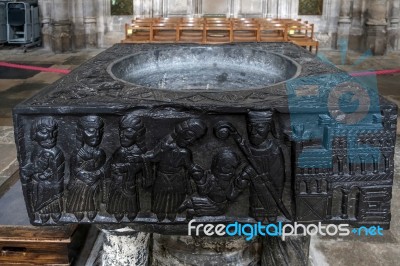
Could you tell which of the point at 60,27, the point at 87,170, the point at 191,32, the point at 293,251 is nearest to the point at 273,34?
the point at 191,32

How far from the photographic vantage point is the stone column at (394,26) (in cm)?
1028

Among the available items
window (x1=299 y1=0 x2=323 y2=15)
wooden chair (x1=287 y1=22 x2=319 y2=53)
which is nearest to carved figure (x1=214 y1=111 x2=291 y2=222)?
wooden chair (x1=287 y1=22 x2=319 y2=53)

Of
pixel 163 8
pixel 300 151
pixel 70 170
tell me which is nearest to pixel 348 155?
pixel 300 151

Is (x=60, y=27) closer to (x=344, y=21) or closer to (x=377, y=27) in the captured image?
(x=344, y=21)

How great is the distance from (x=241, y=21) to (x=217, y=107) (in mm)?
7815

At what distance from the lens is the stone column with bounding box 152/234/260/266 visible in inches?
101

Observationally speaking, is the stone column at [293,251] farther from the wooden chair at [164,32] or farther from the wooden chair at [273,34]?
the wooden chair at [164,32]

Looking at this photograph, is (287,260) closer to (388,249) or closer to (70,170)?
(388,249)

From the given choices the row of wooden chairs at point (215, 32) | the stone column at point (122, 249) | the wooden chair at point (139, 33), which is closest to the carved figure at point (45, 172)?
the stone column at point (122, 249)

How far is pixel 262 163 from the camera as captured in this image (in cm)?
197

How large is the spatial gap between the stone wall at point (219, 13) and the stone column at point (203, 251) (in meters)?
8.38

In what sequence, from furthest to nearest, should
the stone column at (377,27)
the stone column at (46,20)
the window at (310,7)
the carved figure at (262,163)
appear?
1. the window at (310,7)
2. the stone column at (46,20)
3. the stone column at (377,27)
4. the carved figure at (262,163)

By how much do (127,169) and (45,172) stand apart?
1.15 ft

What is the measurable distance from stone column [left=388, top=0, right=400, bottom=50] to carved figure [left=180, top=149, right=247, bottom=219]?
9553mm
